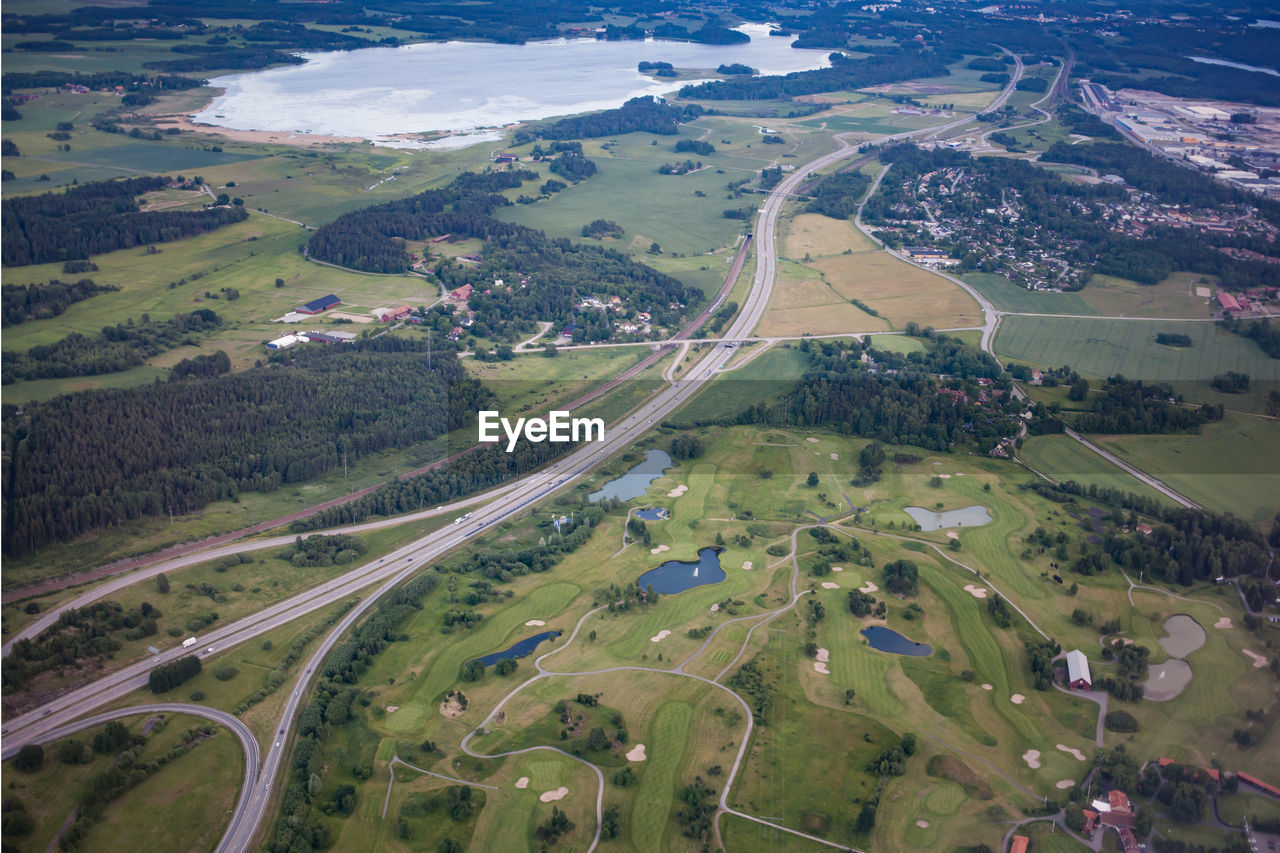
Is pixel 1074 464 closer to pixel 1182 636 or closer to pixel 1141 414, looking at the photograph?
pixel 1141 414

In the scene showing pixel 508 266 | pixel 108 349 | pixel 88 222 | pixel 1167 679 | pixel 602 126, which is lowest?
pixel 1167 679

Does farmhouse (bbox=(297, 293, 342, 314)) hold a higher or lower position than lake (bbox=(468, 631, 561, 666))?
higher

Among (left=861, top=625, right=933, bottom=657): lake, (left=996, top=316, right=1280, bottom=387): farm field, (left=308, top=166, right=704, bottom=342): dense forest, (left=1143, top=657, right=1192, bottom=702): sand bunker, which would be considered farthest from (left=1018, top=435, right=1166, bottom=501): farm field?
(left=308, top=166, right=704, bottom=342): dense forest

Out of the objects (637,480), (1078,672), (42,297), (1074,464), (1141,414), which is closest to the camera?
(1078,672)

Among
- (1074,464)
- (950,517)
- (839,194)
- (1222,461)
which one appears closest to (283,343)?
(950,517)

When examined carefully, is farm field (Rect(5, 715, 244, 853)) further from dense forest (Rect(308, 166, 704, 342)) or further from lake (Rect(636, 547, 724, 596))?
dense forest (Rect(308, 166, 704, 342))

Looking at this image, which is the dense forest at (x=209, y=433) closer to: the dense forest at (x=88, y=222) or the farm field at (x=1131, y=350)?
the dense forest at (x=88, y=222)

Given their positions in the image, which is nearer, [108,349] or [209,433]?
[209,433]
